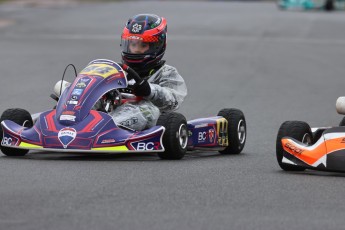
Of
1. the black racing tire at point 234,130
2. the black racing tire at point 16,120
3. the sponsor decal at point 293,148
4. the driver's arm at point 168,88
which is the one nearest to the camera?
the sponsor decal at point 293,148

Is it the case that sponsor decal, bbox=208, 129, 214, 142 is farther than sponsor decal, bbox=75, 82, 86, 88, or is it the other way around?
sponsor decal, bbox=208, 129, 214, 142

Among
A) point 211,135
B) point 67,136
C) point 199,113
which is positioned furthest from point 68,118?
point 199,113

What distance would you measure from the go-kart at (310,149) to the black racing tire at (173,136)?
0.93m

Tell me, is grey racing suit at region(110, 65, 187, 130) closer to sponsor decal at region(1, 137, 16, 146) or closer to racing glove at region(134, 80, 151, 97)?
racing glove at region(134, 80, 151, 97)

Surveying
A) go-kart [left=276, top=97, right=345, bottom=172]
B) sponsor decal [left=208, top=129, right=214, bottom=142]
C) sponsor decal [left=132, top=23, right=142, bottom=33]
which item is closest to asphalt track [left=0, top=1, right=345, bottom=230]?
go-kart [left=276, top=97, right=345, bottom=172]

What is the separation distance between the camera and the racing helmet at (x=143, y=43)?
943 cm

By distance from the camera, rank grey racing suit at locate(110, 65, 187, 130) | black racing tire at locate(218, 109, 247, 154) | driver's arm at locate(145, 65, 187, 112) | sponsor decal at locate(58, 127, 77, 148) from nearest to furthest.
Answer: sponsor decal at locate(58, 127, 77, 148) → grey racing suit at locate(110, 65, 187, 130) → driver's arm at locate(145, 65, 187, 112) → black racing tire at locate(218, 109, 247, 154)

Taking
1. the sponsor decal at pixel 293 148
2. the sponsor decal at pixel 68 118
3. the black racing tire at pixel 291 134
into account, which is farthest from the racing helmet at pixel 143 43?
the sponsor decal at pixel 293 148

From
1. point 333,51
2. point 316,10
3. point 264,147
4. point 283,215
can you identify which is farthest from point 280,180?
point 316,10

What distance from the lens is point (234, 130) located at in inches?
380

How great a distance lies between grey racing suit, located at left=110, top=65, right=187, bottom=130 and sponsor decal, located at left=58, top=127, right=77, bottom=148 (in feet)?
1.78

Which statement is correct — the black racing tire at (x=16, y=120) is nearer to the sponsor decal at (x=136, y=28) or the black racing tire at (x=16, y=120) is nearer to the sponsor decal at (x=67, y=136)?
the sponsor decal at (x=67, y=136)

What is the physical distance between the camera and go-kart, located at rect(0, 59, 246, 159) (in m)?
8.39

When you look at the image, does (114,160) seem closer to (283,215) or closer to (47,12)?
(283,215)
